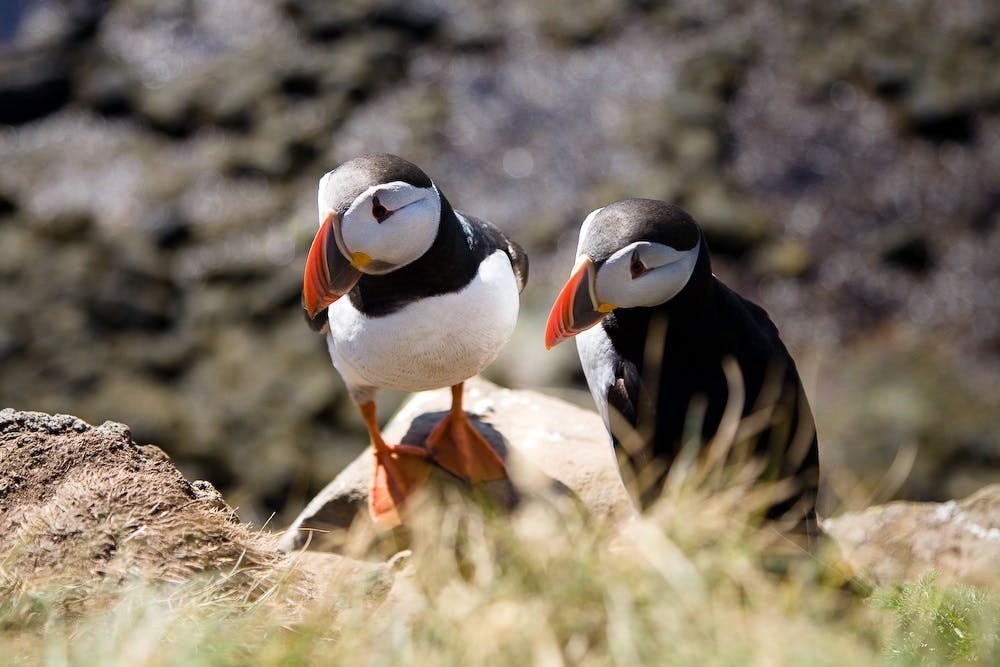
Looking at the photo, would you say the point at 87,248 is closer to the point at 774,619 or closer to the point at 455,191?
the point at 455,191

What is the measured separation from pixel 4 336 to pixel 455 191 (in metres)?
4.41

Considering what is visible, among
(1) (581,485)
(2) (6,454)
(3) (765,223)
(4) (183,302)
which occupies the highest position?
(2) (6,454)

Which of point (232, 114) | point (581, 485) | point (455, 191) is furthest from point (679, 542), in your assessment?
point (232, 114)

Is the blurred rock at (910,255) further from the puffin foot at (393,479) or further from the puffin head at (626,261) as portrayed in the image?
the puffin head at (626,261)

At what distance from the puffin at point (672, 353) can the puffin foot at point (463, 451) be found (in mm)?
Result: 820

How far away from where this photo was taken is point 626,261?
3113 mm

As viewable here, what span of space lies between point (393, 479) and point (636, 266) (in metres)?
1.58

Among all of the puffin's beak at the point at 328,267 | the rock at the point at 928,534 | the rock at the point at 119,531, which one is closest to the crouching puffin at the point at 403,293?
the puffin's beak at the point at 328,267

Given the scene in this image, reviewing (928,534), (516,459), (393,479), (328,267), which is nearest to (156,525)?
(328,267)

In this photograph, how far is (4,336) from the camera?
9203 millimetres

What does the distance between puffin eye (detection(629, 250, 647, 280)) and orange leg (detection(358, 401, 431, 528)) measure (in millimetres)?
1447

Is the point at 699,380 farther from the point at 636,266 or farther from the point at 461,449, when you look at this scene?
the point at 461,449

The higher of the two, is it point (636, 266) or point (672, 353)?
point (636, 266)

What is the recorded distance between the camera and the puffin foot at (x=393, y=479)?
3953 millimetres
